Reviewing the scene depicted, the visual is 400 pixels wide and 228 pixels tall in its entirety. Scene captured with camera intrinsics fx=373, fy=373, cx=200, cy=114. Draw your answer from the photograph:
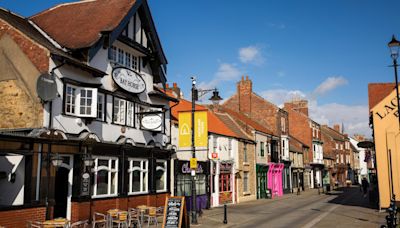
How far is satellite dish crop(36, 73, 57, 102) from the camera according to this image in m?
13.2

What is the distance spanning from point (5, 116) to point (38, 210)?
3.85 meters

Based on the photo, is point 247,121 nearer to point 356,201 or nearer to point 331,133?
point 356,201

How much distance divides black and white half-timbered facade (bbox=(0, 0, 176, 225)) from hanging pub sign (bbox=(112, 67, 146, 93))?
0.17 ft

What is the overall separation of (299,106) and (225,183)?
32748mm

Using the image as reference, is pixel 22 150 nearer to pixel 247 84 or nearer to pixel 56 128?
pixel 56 128

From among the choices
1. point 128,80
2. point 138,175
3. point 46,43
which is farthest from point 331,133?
point 46,43

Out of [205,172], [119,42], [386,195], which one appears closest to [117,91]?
[119,42]

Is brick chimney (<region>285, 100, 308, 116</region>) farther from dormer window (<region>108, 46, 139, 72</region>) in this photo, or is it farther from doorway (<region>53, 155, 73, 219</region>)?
doorway (<region>53, 155, 73, 219</region>)

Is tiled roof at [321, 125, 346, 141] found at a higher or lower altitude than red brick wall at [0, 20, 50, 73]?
higher

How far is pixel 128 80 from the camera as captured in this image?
721 inches

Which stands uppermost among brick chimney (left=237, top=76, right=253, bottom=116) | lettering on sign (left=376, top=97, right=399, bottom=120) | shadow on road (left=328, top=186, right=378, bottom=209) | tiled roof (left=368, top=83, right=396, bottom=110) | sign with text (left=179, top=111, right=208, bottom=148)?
brick chimney (left=237, top=76, right=253, bottom=116)

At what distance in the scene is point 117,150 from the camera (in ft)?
56.8

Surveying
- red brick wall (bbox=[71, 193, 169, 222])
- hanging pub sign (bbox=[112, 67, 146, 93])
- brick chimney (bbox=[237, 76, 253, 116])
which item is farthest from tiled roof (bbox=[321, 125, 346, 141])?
hanging pub sign (bbox=[112, 67, 146, 93])

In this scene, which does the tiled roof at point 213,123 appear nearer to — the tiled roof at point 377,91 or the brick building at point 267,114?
the brick building at point 267,114
